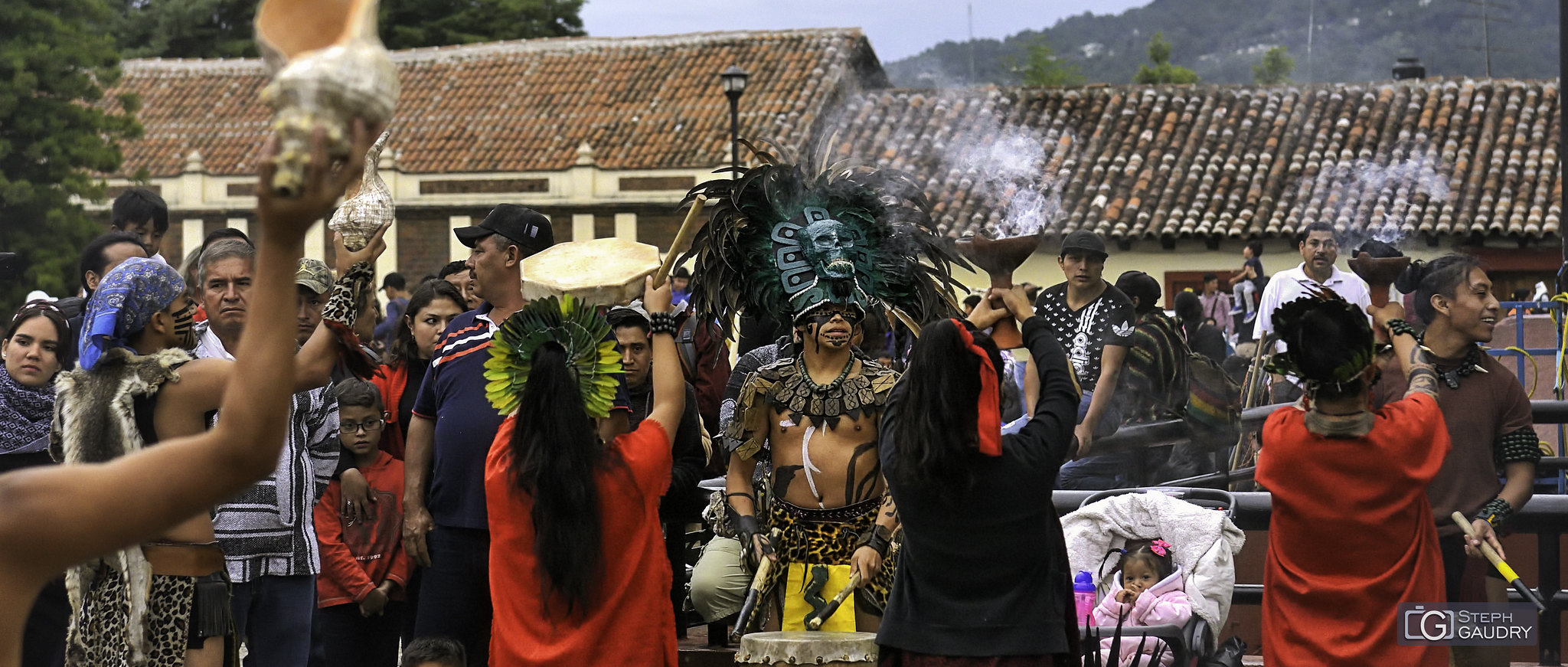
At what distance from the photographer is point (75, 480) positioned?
2.08m

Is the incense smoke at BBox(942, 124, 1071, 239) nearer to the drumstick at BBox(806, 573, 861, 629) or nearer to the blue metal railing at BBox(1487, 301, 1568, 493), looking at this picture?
the drumstick at BBox(806, 573, 861, 629)

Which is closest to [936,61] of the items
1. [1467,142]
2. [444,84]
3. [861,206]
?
[444,84]

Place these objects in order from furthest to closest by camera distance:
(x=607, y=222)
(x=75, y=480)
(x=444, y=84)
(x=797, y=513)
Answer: (x=444, y=84) < (x=607, y=222) < (x=797, y=513) < (x=75, y=480)

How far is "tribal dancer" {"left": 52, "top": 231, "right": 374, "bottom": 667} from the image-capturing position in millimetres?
4113

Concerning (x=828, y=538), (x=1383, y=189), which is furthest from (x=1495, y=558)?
(x=1383, y=189)

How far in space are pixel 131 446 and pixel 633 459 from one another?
1423mm

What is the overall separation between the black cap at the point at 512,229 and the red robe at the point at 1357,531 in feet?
8.94

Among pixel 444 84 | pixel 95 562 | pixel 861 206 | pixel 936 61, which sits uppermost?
pixel 936 61

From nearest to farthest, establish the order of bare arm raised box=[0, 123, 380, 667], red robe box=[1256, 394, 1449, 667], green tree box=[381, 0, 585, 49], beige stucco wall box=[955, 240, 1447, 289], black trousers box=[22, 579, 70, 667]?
bare arm raised box=[0, 123, 380, 667]
red robe box=[1256, 394, 1449, 667]
black trousers box=[22, 579, 70, 667]
beige stucco wall box=[955, 240, 1447, 289]
green tree box=[381, 0, 585, 49]

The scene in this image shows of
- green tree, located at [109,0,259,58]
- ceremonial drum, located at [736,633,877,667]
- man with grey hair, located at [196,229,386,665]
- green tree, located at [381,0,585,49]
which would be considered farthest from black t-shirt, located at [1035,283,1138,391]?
green tree, located at [109,0,259,58]

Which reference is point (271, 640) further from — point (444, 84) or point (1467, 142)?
point (444, 84)

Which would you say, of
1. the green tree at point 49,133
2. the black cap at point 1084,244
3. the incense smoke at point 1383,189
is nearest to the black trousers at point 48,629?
the black cap at point 1084,244

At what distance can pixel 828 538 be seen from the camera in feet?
17.5

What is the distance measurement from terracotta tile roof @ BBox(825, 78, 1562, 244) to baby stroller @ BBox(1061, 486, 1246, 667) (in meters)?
14.9
